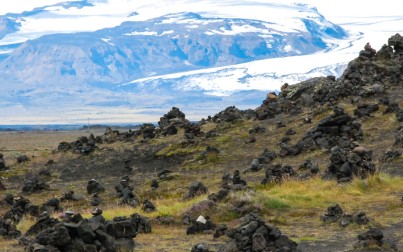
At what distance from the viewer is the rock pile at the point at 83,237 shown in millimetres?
17953

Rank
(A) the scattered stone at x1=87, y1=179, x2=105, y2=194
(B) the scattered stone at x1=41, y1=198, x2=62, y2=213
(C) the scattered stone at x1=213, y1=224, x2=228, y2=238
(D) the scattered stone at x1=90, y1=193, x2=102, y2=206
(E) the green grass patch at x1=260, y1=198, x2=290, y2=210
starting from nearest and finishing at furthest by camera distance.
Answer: (C) the scattered stone at x1=213, y1=224, x2=228, y2=238
(E) the green grass patch at x1=260, y1=198, x2=290, y2=210
(B) the scattered stone at x1=41, y1=198, x2=62, y2=213
(D) the scattered stone at x1=90, y1=193, x2=102, y2=206
(A) the scattered stone at x1=87, y1=179, x2=105, y2=194

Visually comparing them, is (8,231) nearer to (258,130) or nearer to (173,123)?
(258,130)

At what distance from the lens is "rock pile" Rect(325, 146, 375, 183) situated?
33.3 m

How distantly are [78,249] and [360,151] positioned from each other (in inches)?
789

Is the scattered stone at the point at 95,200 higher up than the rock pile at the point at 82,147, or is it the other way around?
the rock pile at the point at 82,147

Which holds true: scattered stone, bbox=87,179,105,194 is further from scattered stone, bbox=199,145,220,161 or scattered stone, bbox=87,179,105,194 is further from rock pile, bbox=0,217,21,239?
rock pile, bbox=0,217,21,239

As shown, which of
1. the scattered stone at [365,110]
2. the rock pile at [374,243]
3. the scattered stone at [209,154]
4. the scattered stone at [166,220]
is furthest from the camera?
the scattered stone at [365,110]

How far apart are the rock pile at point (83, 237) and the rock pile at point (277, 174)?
16015 mm

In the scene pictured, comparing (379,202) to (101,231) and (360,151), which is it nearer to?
(360,151)

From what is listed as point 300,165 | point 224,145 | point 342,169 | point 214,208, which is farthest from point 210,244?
point 224,145

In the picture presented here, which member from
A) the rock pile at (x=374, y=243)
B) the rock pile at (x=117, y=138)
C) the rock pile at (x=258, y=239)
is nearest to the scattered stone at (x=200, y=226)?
the rock pile at (x=258, y=239)

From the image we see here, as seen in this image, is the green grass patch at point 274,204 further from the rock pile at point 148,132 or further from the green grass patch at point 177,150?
the rock pile at point 148,132

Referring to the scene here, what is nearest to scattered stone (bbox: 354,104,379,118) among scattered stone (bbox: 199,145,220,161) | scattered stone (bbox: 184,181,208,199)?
scattered stone (bbox: 199,145,220,161)

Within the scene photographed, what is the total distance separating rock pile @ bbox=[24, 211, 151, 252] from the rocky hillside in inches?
1.2
